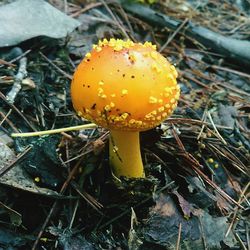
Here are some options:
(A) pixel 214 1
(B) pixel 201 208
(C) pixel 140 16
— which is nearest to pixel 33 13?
(C) pixel 140 16

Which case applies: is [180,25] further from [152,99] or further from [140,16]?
[152,99]

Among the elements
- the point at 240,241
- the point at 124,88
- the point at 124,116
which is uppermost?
the point at 124,88

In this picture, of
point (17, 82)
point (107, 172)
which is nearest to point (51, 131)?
point (107, 172)

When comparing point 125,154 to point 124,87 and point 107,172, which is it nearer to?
point 107,172

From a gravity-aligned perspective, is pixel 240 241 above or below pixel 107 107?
below

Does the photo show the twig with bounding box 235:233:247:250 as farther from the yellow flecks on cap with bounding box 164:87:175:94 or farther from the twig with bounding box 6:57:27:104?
the twig with bounding box 6:57:27:104
